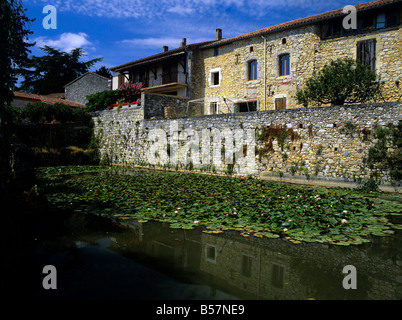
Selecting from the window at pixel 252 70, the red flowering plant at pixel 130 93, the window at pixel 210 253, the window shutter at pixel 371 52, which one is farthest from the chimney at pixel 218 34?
the window at pixel 210 253

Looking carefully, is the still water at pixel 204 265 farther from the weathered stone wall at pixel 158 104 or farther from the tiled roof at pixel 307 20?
the tiled roof at pixel 307 20

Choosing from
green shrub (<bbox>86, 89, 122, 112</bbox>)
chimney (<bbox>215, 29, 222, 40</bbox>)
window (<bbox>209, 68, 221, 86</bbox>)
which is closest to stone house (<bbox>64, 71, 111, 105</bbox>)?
green shrub (<bbox>86, 89, 122, 112</bbox>)

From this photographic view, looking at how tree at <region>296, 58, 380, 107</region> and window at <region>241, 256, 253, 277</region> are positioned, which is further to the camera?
tree at <region>296, 58, 380, 107</region>

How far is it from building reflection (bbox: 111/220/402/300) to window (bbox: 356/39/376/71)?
13.7 m

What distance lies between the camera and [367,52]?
15.6m

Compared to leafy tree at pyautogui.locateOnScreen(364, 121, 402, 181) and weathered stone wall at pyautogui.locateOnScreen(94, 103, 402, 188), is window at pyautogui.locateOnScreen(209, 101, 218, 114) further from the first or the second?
leafy tree at pyautogui.locateOnScreen(364, 121, 402, 181)

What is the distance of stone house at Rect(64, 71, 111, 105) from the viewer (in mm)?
30750

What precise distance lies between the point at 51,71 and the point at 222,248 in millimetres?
41393

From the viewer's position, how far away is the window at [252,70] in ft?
63.7

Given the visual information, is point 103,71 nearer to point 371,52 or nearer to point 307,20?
point 307,20
